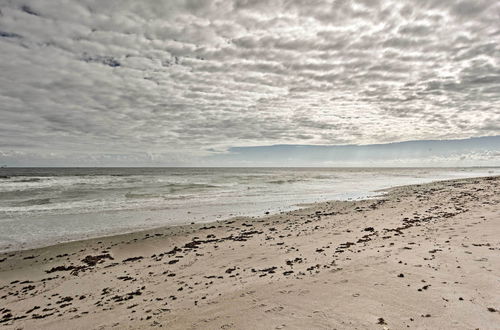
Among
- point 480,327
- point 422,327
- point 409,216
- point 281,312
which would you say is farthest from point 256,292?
point 409,216

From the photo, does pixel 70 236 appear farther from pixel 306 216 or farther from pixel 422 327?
pixel 422 327

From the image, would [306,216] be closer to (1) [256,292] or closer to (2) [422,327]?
(1) [256,292]

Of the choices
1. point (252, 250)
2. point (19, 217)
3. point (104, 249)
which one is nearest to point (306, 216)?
point (252, 250)

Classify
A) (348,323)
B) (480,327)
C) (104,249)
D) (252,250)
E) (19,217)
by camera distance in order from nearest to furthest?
1. (480,327)
2. (348,323)
3. (252,250)
4. (104,249)
5. (19,217)

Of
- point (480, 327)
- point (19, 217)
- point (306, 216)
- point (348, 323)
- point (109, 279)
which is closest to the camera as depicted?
point (480, 327)

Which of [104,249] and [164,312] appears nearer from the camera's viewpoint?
[164,312]

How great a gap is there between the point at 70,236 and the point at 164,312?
12.6 metres

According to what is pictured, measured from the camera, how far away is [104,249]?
1409cm

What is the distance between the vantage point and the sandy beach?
5758 millimetres

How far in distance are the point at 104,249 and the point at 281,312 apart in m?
11.2

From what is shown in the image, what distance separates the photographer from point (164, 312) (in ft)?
22.6

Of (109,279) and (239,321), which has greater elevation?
(239,321)

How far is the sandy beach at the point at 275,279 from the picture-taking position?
5758 millimetres

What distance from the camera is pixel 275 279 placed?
8141 mm
